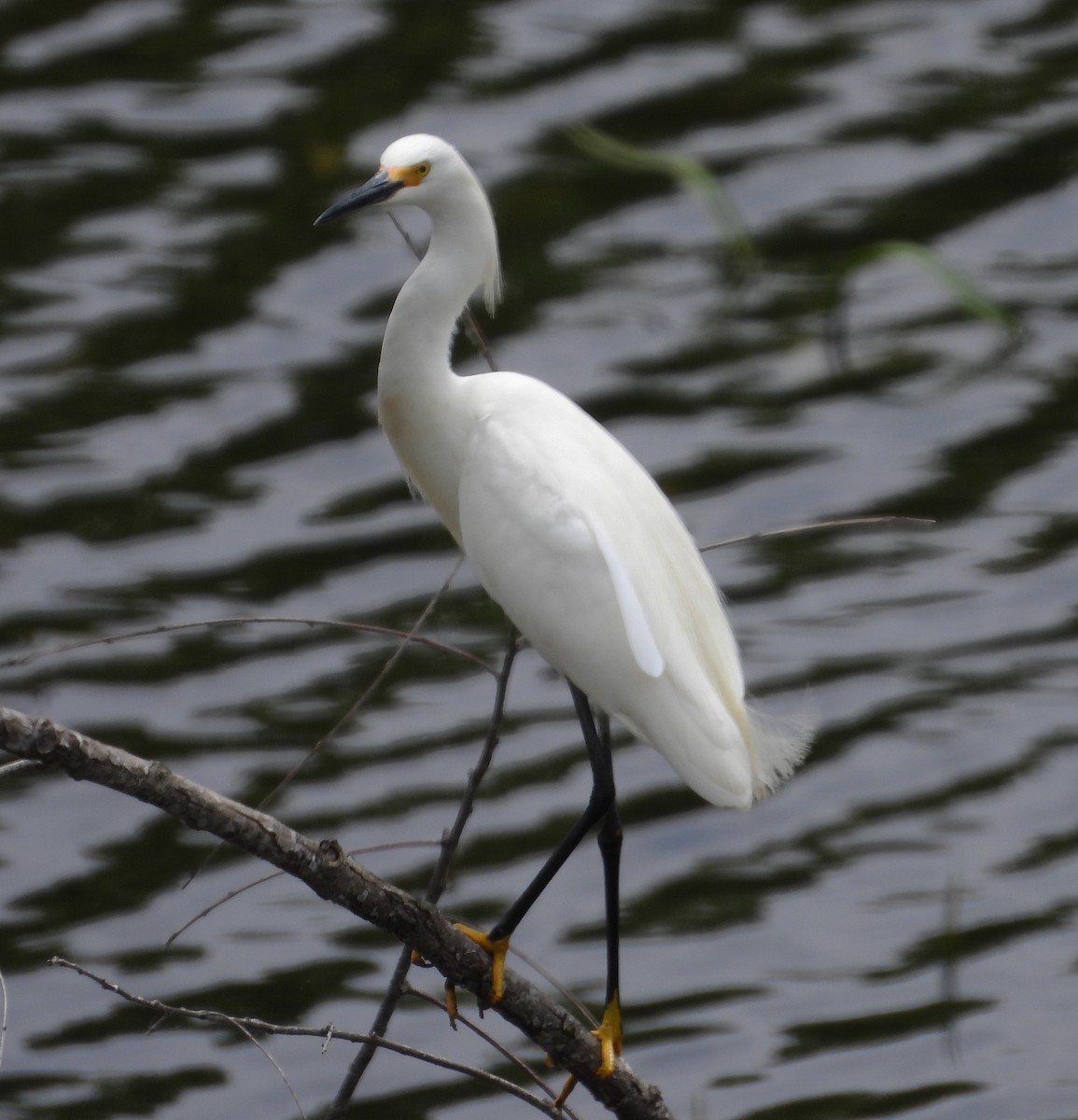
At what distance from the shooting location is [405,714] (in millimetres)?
7727

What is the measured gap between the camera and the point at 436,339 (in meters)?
4.48

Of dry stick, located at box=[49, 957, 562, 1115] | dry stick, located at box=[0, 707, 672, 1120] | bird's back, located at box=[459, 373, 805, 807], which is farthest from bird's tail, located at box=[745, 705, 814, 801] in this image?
dry stick, located at box=[49, 957, 562, 1115]

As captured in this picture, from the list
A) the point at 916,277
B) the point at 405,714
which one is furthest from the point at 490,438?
the point at 916,277

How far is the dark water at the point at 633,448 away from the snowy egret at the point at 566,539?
2.16 meters

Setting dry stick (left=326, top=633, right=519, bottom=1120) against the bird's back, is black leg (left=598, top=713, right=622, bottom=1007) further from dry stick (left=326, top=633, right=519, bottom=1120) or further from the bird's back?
dry stick (left=326, top=633, right=519, bottom=1120)

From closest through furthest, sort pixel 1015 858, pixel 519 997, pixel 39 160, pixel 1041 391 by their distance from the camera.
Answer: pixel 519 997
pixel 1015 858
pixel 1041 391
pixel 39 160

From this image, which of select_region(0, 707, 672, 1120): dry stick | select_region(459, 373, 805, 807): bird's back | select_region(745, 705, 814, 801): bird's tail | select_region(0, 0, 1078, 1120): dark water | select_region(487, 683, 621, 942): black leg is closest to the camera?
select_region(0, 707, 672, 1120): dry stick

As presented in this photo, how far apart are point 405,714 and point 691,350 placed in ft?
8.84

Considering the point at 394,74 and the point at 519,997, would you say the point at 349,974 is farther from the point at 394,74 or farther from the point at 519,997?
the point at 394,74

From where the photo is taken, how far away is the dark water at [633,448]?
6.67 m

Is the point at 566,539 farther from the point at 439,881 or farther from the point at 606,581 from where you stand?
the point at 439,881

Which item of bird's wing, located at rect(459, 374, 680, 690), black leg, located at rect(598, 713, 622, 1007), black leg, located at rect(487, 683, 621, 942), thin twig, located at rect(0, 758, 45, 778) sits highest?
thin twig, located at rect(0, 758, 45, 778)

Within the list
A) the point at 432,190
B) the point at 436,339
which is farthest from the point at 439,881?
the point at 432,190

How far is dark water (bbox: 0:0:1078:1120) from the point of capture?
21.9 ft
